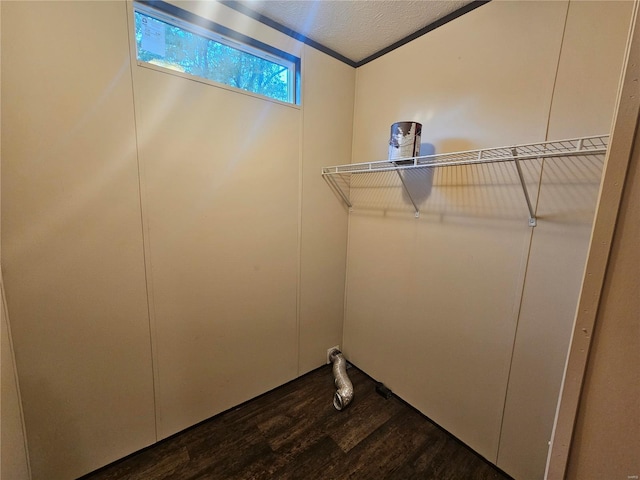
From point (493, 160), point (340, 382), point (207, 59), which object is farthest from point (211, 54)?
point (340, 382)

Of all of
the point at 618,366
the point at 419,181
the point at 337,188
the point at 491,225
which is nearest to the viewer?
the point at 618,366

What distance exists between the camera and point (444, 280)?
5.14 ft

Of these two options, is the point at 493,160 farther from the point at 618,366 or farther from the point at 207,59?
the point at 207,59

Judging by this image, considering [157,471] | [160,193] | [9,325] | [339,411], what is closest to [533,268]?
[339,411]

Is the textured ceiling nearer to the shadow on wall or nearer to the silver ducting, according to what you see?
the shadow on wall

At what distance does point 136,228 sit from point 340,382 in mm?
1628

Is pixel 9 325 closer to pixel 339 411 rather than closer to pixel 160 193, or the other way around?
pixel 160 193

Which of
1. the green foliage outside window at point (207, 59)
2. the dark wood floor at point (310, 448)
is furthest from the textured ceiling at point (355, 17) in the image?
the dark wood floor at point (310, 448)

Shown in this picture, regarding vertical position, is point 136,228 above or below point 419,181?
below

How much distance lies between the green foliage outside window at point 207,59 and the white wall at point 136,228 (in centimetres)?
11

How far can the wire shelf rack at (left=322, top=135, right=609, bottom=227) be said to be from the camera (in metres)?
1.01

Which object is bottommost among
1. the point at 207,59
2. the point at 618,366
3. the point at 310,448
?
the point at 310,448

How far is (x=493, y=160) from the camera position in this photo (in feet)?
3.67

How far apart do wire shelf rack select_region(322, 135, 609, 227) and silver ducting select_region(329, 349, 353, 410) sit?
1232mm
